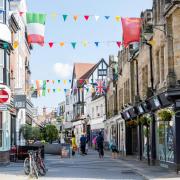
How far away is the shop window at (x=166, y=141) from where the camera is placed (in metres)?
22.4

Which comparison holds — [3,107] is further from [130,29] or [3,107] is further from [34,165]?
[130,29]

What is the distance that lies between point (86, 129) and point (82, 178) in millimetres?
56706

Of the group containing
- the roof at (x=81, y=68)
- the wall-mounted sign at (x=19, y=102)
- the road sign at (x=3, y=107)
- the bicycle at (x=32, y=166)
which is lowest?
the bicycle at (x=32, y=166)

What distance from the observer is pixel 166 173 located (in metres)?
20.4

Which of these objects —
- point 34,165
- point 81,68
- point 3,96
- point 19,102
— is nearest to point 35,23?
point 3,96

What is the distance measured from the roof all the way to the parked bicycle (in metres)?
67.2

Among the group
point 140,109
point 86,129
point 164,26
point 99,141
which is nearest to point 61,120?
point 86,129

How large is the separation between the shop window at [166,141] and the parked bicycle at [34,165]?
602cm

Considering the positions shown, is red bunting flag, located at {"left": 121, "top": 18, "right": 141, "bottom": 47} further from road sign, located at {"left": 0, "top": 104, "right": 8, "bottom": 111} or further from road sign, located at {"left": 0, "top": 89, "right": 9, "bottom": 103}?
road sign, located at {"left": 0, "top": 104, "right": 8, "bottom": 111}

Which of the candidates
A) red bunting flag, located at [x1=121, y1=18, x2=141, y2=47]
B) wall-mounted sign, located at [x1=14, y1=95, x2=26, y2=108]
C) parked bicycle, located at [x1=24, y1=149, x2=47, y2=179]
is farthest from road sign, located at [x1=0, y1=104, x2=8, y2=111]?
red bunting flag, located at [x1=121, y1=18, x2=141, y2=47]

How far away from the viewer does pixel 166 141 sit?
23.6 metres

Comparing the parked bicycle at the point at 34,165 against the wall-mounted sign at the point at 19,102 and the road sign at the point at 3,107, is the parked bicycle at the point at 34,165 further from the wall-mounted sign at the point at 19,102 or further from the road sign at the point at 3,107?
the wall-mounted sign at the point at 19,102

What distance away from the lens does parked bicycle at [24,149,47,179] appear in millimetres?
18953

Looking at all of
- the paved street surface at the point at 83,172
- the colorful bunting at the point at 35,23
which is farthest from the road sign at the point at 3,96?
the colorful bunting at the point at 35,23
